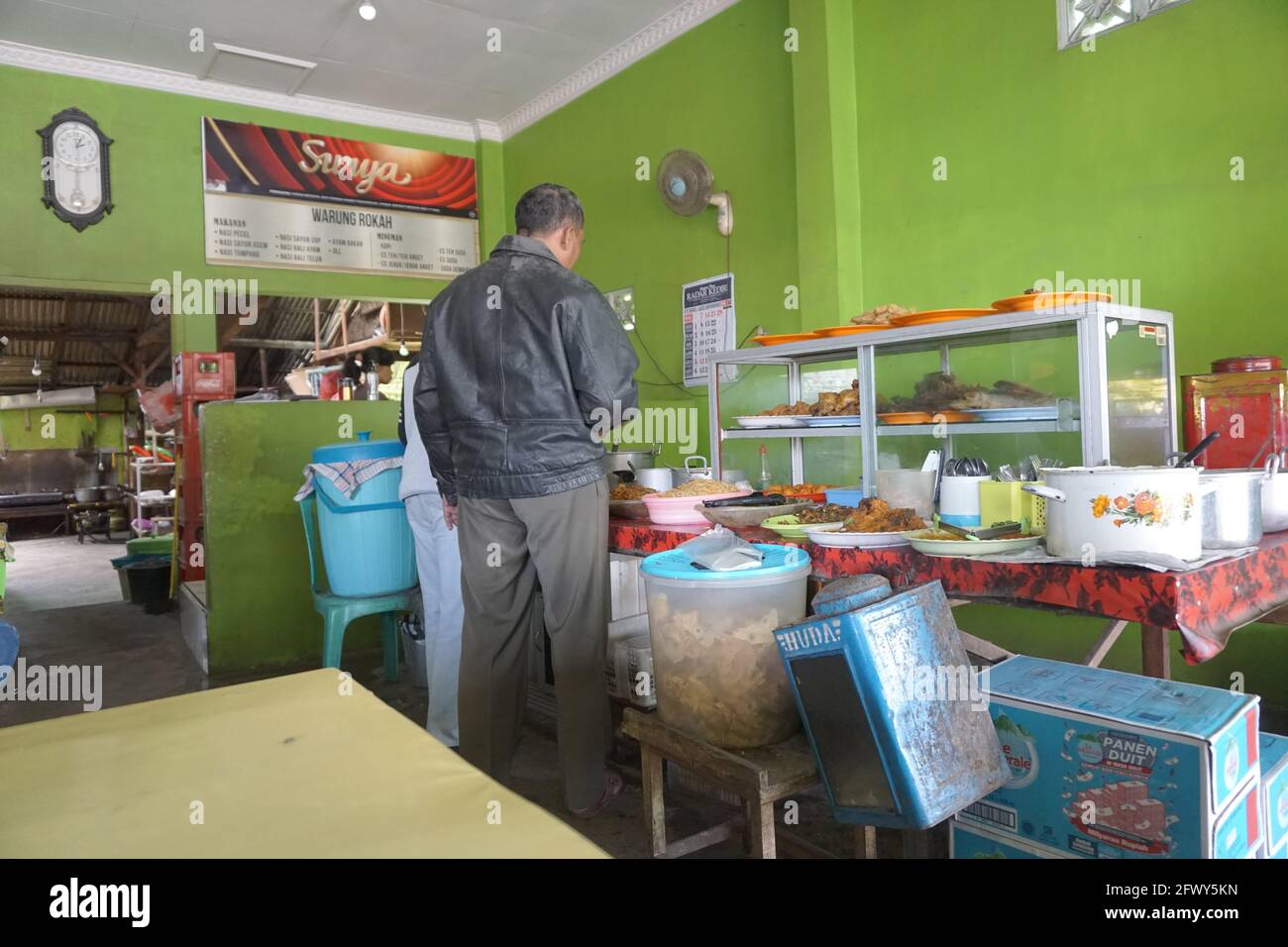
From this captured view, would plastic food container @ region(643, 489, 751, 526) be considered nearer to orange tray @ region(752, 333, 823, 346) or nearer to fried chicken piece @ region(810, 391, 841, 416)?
fried chicken piece @ region(810, 391, 841, 416)

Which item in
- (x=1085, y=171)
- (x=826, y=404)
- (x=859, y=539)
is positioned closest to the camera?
(x=859, y=539)

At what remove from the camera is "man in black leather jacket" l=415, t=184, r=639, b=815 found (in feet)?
7.88

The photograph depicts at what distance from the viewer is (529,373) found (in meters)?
2.39

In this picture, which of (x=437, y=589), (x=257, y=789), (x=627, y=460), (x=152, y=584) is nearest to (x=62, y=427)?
(x=152, y=584)

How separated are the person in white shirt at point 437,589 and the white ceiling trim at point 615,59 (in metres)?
3.45

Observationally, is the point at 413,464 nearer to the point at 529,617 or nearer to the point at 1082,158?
the point at 529,617

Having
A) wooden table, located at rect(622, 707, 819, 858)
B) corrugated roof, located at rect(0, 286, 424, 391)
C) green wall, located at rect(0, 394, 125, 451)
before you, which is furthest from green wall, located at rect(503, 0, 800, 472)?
green wall, located at rect(0, 394, 125, 451)

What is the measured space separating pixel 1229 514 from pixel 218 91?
271 inches

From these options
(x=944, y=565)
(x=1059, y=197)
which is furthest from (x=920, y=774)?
(x=1059, y=197)

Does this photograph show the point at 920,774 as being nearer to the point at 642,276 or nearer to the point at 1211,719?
the point at 1211,719

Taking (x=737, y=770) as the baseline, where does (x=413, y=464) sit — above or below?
above

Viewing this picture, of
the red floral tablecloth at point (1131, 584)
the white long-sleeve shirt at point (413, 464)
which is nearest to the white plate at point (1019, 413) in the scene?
the red floral tablecloth at point (1131, 584)

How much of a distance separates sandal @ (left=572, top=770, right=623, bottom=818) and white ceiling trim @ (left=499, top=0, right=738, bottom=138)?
14.7 feet
